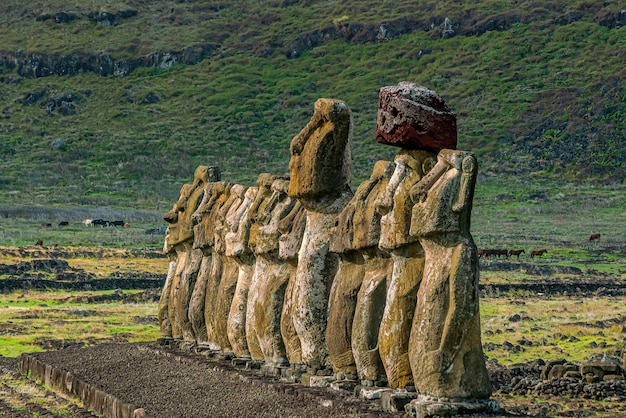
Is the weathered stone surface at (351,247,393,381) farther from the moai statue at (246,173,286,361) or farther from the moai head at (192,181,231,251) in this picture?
the moai head at (192,181,231,251)

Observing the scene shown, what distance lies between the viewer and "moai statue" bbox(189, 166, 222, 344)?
20.8 metres

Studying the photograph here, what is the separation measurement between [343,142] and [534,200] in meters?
71.2

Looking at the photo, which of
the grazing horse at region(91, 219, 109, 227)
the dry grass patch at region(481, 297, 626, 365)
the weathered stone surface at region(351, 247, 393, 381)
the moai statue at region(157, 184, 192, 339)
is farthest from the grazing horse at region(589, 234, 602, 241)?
the weathered stone surface at region(351, 247, 393, 381)

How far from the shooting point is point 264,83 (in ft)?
417

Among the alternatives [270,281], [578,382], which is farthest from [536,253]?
[270,281]

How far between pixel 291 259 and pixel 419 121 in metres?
3.67

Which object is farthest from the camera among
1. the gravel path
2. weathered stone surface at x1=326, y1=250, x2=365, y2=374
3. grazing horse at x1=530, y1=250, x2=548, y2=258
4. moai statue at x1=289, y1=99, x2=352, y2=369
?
grazing horse at x1=530, y1=250, x2=548, y2=258

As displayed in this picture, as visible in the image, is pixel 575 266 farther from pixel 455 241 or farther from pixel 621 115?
pixel 621 115

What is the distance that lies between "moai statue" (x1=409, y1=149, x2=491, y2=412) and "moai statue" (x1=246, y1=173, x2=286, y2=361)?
5042 millimetres

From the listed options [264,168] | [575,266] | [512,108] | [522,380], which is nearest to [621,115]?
[512,108]

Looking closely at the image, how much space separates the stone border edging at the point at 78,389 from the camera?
16.2 m

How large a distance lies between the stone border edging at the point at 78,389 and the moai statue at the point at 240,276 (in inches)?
78.1

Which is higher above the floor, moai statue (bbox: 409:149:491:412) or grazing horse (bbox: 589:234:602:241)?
moai statue (bbox: 409:149:491:412)

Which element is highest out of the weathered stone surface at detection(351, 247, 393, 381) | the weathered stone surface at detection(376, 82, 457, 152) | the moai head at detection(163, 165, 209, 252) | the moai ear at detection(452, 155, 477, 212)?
the weathered stone surface at detection(376, 82, 457, 152)
